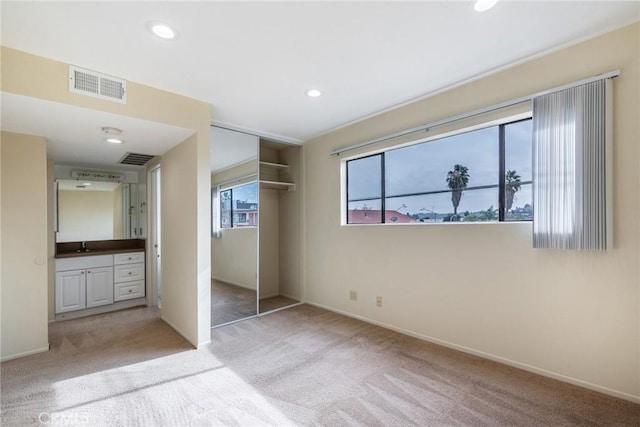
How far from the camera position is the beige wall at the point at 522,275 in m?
1.92

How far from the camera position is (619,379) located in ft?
6.39

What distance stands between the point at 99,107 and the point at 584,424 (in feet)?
13.4

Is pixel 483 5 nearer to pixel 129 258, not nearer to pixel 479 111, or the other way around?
pixel 479 111

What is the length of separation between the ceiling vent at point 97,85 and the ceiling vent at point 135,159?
1.58 m

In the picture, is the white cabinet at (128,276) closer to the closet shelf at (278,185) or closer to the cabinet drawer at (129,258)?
the cabinet drawer at (129,258)

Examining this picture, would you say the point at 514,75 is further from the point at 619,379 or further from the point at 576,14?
the point at 619,379

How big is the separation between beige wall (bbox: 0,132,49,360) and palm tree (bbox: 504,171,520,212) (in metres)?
4.48

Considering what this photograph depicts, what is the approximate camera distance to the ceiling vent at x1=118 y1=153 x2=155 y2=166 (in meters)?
3.85

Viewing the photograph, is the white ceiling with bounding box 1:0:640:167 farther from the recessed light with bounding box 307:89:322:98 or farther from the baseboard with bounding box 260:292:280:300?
the baseboard with bounding box 260:292:280:300

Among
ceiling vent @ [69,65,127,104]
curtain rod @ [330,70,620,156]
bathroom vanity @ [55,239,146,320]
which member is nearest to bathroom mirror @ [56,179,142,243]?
bathroom vanity @ [55,239,146,320]

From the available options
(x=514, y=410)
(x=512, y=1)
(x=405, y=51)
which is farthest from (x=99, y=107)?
(x=514, y=410)

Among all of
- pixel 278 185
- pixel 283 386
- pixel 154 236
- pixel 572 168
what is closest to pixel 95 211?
pixel 154 236

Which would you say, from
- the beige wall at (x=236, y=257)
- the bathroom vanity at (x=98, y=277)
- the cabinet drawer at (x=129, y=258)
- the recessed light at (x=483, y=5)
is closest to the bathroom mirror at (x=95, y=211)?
the bathroom vanity at (x=98, y=277)

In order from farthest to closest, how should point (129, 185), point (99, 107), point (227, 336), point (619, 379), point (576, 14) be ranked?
point (129, 185) → point (227, 336) → point (99, 107) → point (619, 379) → point (576, 14)
